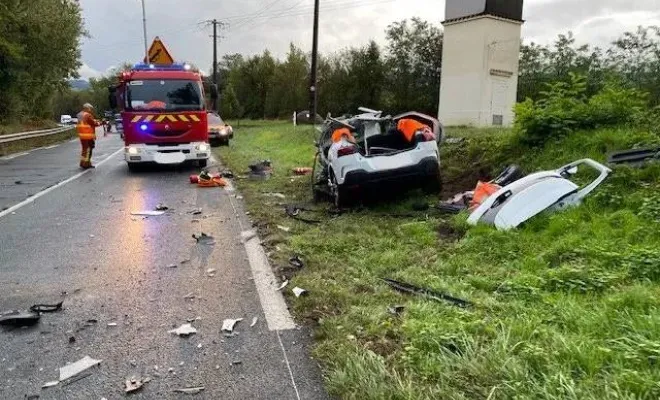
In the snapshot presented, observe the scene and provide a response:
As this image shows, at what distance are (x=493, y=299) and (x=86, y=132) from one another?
43.6ft

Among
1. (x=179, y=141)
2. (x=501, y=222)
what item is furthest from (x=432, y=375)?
(x=179, y=141)

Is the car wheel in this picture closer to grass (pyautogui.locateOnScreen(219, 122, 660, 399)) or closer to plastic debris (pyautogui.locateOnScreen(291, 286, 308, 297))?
grass (pyautogui.locateOnScreen(219, 122, 660, 399))

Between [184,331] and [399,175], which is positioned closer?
[184,331]

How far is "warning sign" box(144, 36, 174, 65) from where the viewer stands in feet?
59.6

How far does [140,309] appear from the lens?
3943mm

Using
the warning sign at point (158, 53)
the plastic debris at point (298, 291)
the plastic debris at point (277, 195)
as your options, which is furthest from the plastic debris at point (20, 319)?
the warning sign at point (158, 53)

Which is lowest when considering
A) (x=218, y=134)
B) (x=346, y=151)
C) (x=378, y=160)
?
(x=218, y=134)

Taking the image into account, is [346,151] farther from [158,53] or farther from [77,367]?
[158,53]

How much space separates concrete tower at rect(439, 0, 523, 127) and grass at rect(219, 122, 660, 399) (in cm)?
1319

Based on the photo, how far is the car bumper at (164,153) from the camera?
42.8 feet

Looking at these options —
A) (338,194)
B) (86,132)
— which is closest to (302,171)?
(338,194)

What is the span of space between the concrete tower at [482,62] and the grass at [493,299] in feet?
43.3

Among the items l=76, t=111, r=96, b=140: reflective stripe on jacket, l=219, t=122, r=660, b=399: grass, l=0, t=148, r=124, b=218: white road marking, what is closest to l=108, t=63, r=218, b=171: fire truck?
l=76, t=111, r=96, b=140: reflective stripe on jacket

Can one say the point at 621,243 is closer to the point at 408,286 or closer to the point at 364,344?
the point at 408,286
